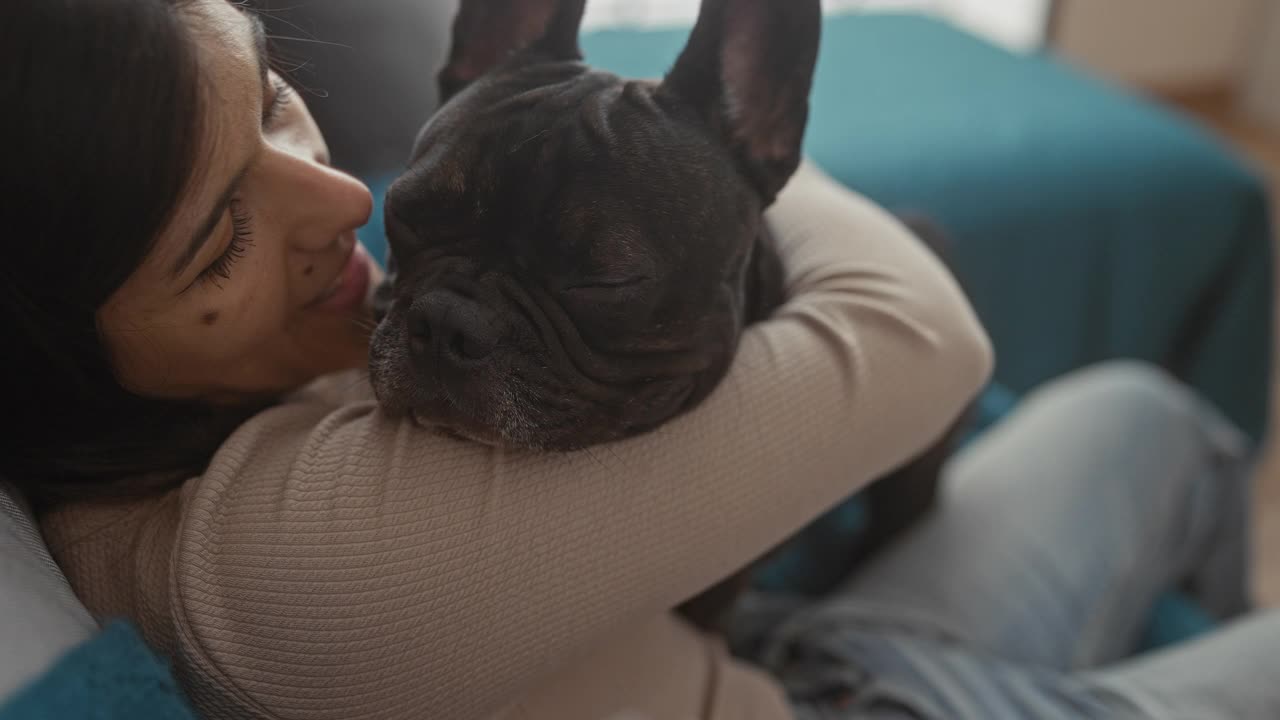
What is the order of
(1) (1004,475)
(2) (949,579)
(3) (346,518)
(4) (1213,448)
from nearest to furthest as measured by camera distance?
(3) (346,518)
(2) (949,579)
(1) (1004,475)
(4) (1213,448)

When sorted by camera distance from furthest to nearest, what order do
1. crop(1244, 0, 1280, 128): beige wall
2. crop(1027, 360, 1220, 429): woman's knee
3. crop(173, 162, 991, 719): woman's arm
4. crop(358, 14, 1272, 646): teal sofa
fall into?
crop(1244, 0, 1280, 128): beige wall
crop(358, 14, 1272, 646): teal sofa
crop(1027, 360, 1220, 429): woman's knee
crop(173, 162, 991, 719): woman's arm

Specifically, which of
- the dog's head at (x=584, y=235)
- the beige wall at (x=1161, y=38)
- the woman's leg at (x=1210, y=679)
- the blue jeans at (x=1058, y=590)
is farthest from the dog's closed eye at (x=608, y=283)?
the beige wall at (x=1161, y=38)

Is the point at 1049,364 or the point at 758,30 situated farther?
the point at 1049,364

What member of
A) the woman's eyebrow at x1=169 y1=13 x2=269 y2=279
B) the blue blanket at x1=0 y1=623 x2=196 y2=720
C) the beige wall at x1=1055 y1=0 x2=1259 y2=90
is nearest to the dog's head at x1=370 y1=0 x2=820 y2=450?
the woman's eyebrow at x1=169 y1=13 x2=269 y2=279

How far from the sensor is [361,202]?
71cm

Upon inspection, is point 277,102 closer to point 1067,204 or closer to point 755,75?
point 755,75

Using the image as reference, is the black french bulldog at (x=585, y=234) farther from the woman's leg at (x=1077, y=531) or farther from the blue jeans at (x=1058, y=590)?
the woman's leg at (x=1077, y=531)

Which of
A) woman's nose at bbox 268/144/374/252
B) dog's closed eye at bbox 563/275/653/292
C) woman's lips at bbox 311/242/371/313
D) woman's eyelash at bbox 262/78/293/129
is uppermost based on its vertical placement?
woman's eyelash at bbox 262/78/293/129

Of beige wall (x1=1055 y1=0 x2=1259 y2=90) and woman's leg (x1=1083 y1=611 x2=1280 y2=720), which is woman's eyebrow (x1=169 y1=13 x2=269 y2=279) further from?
beige wall (x1=1055 y1=0 x2=1259 y2=90)

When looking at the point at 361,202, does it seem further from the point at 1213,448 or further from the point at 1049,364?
the point at 1049,364

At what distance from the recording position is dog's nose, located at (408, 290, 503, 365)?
0.68 meters

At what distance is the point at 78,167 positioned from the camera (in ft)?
1.86

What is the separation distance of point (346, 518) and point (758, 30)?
1.38 ft

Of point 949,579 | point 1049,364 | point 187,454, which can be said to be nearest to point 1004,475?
point 949,579
